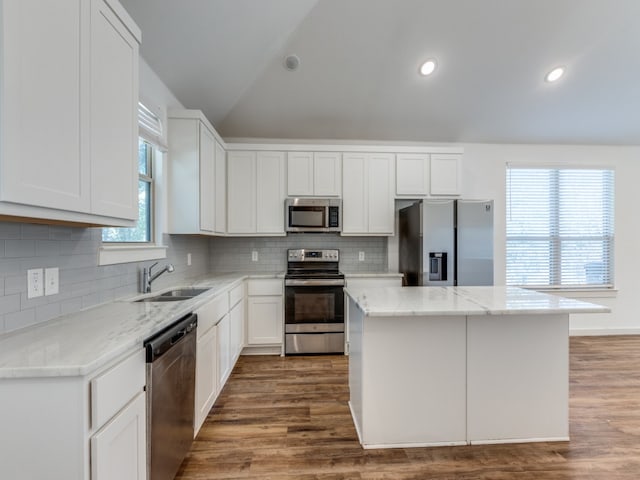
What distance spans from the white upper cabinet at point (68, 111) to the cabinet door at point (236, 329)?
1.61 meters

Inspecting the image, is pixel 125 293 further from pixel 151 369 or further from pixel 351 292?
pixel 351 292

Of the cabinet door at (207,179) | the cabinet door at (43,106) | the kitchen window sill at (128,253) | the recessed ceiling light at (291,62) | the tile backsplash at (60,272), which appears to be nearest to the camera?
the cabinet door at (43,106)

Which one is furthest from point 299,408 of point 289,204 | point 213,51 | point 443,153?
point 443,153

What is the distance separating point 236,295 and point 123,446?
206 cm

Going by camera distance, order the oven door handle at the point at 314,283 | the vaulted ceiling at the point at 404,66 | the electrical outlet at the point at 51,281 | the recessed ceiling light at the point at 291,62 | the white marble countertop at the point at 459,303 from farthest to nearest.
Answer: the oven door handle at the point at 314,283
the recessed ceiling light at the point at 291,62
the vaulted ceiling at the point at 404,66
the white marble countertop at the point at 459,303
the electrical outlet at the point at 51,281

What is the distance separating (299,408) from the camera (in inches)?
102

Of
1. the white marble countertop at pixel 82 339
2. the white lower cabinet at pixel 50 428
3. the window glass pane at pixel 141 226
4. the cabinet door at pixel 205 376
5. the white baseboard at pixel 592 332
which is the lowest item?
the white baseboard at pixel 592 332

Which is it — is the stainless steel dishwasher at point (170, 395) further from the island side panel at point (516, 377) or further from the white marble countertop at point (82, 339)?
the island side panel at point (516, 377)

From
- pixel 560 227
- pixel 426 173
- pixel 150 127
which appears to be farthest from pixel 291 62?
pixel 560 227

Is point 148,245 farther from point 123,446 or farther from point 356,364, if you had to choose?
point 356,364

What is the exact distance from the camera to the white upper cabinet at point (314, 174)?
397 centimetres

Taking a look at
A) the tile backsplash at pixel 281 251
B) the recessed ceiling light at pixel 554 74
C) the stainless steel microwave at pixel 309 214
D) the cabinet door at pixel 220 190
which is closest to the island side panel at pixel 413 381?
the stainless steel microwave at pixel 309 214

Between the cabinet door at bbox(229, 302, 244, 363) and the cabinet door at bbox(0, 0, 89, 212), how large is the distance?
1952 millimetres

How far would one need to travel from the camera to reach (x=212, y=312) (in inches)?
95.4
